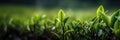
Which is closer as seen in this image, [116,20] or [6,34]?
[116,20]

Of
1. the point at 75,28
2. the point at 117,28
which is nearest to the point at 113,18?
the point at 117,28

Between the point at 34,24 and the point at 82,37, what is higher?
the point at 34,24

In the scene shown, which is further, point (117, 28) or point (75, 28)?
point (75, 28)

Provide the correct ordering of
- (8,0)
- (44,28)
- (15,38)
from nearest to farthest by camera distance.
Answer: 1. (44,28)
2. (15,38)
3. (8,0)

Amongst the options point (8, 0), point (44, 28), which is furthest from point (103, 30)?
point (8, 0)

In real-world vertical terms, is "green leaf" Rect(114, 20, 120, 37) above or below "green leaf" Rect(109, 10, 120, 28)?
below

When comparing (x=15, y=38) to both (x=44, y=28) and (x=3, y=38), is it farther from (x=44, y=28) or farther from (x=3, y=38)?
(x=44, y=28)

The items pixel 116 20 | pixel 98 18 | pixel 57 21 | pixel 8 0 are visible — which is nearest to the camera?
pixel 116 20

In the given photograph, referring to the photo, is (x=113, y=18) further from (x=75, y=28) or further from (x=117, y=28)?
(x=75, y=28)

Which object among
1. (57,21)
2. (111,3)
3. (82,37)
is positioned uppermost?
(111,3)

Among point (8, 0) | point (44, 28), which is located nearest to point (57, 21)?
point (44, 28)

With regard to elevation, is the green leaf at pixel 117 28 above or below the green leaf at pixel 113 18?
below
